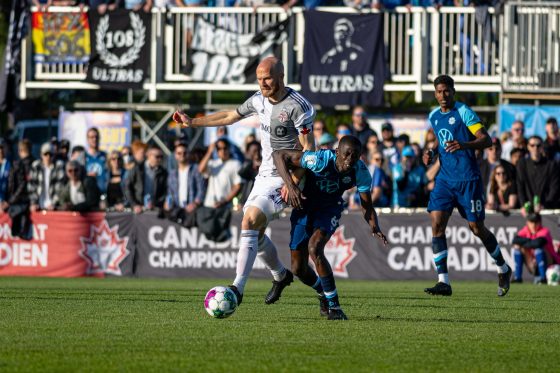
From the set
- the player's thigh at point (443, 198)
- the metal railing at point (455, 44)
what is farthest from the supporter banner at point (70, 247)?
the player's thigh at point (443, 198)

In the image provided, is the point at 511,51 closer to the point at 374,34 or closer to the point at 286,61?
the point at 374,34

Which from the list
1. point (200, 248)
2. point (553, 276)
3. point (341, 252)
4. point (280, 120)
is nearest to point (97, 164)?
point (200, 248)

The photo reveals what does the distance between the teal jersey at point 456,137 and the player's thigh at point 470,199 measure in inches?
3.2

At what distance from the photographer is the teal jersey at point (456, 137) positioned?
543 inches

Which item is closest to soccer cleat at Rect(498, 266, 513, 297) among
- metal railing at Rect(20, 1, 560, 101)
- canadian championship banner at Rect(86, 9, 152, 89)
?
metal railing at Rect(20, 1, 560, 101)

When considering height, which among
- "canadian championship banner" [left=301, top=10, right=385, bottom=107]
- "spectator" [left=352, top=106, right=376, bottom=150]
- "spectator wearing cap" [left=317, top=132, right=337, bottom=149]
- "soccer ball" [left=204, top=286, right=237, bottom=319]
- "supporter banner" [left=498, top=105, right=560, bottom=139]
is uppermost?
"canadian championship banner" [left=301, top=10, right=385, bottom=107]

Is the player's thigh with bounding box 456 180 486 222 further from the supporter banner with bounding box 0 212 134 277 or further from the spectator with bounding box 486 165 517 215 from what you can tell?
the supporter banner with bounding box 0 212 134 277

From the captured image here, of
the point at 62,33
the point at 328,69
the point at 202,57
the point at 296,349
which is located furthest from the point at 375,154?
the point at 296,349

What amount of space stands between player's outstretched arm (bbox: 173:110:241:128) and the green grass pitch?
178cm

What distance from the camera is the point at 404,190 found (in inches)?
797

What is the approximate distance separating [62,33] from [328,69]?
18.4 ft

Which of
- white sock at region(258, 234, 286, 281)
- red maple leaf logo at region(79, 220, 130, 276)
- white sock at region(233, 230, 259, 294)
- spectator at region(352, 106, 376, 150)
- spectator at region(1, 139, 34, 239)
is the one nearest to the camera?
white sock at region(233, 230, 259, 294)

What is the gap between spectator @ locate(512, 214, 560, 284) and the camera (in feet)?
62.2

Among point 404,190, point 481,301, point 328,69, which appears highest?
point 328,69
